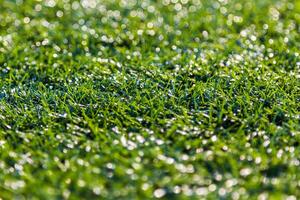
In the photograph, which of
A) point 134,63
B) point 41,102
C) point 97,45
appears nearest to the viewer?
point 41,102

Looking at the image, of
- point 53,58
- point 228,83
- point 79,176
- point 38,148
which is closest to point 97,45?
point 53,58

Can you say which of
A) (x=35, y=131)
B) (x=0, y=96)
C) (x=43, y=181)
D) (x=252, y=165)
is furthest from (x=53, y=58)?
(x=252, y=165)

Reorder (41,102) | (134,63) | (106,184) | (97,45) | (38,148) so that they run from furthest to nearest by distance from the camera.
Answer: (97,45), (134,63), (41,102), (38,148), (106,184)

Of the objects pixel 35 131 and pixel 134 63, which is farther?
pixel 134 63

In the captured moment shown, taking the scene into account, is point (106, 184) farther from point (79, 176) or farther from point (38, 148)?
point (38, 148)

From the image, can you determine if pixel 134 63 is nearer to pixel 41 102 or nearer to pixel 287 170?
pixel 41 102

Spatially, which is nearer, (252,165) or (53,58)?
(252,165)
